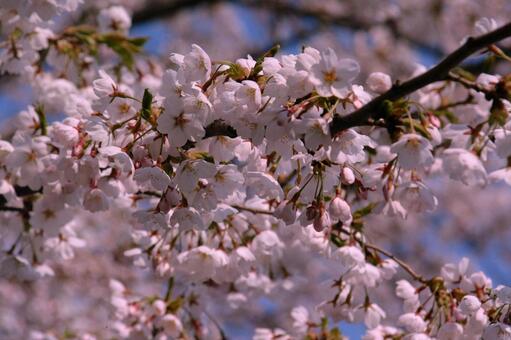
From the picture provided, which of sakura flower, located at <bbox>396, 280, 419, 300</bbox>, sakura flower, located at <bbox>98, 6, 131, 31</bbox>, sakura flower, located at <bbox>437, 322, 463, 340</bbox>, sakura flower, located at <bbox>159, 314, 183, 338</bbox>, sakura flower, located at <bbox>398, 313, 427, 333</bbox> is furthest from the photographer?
sakura flower, located at <bbox>98, 6, 131, 31</bbox>

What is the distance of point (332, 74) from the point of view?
1.70 metres

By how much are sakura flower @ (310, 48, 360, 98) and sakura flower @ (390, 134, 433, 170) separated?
204 millimetres

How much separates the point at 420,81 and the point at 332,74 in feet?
0.69

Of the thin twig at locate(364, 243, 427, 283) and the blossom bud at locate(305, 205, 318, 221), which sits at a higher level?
the blossom bud at locate(305, 205, 318, 221)

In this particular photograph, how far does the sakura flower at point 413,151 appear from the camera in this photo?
1.77 m

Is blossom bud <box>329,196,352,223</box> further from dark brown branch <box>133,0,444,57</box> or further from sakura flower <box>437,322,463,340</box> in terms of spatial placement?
dark brown branch <box>133,0,444,57</box>

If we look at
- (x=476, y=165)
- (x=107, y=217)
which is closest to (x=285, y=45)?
(x=107, y=217)

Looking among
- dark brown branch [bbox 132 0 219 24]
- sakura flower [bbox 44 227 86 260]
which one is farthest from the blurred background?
sakura flower [bbox 44 227 86 260]

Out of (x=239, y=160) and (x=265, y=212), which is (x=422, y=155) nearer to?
(x=239, y=160)

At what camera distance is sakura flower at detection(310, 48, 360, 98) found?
1.68 meters

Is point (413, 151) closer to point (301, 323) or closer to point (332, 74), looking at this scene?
point (332, 74)

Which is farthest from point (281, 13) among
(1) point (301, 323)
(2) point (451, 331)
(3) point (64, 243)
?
(2) point (451, 331)

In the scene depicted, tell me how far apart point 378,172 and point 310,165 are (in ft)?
0.74

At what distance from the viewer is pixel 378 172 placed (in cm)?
205
